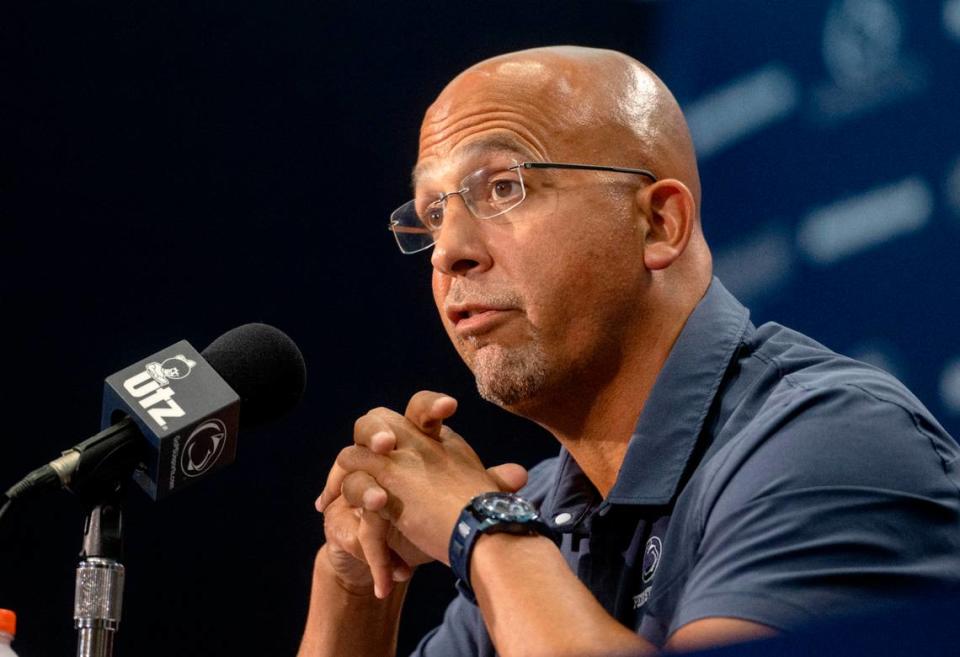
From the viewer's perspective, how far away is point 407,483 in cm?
174

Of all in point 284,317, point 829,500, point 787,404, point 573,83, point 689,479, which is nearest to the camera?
point 829,500

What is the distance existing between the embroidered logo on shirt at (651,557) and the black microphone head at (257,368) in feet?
1.73

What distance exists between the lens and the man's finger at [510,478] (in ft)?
5.84

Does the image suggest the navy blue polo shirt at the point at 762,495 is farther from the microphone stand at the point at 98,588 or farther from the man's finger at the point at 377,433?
the microphone stand at the point at 98,588

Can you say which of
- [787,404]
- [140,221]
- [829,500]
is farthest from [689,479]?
[140,221]

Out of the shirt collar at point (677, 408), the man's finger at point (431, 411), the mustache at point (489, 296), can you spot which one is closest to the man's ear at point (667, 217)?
the shirt collar at point (677, 408)

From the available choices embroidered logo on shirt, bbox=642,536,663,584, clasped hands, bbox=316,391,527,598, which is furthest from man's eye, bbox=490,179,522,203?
embroidered logo on shirt, bbox=642,536,663,584

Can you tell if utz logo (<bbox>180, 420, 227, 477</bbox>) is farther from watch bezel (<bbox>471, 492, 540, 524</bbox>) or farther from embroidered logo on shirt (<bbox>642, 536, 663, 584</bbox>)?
embroidered logo on shirt (<bbox>642, 536, 663, 584</bbox>)

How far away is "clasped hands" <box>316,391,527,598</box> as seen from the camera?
169 cm

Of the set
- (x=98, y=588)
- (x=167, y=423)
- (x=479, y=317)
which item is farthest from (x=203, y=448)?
(x=479, y=317)

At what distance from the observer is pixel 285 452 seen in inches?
116

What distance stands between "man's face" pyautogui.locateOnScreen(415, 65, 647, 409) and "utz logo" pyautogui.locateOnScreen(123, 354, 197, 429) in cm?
57

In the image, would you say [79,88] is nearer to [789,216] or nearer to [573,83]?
[573,83]

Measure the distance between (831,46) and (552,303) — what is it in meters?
1.25
